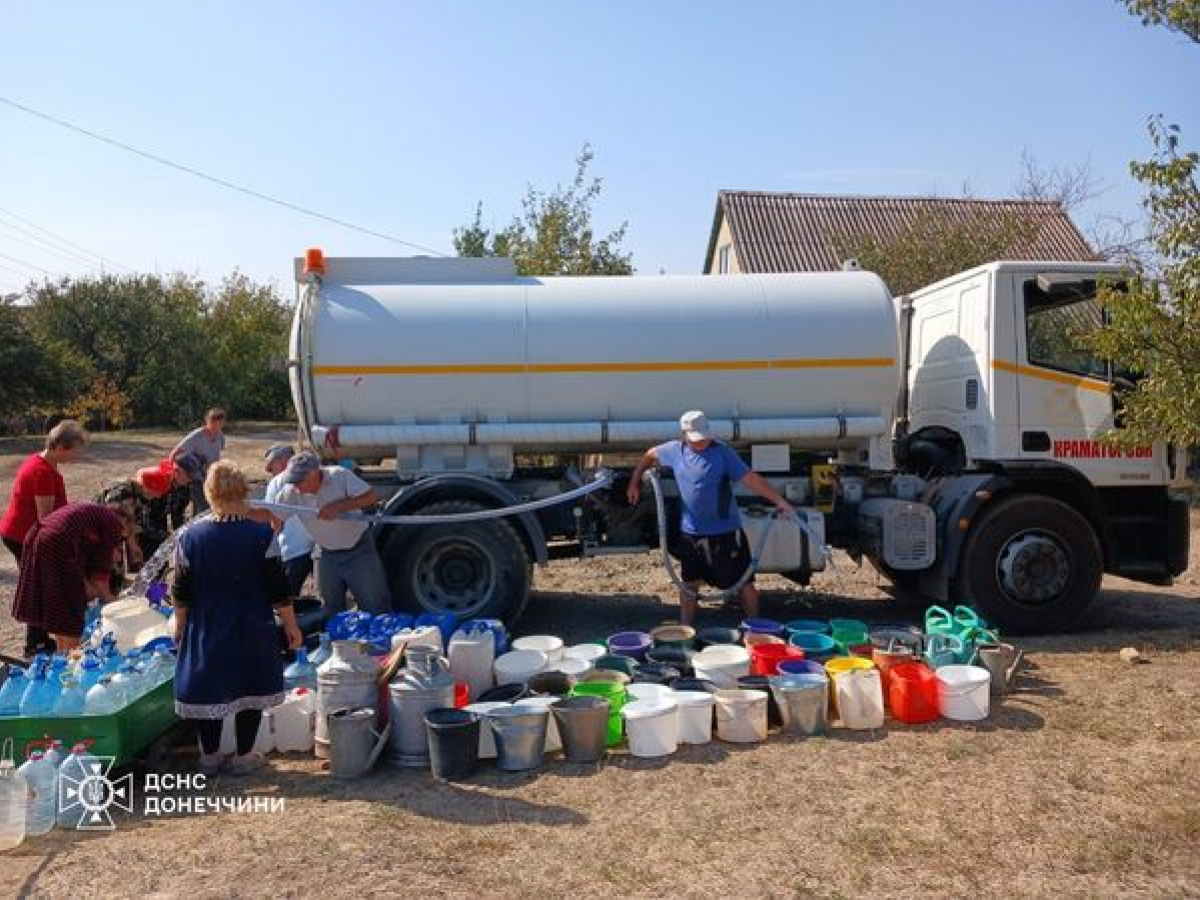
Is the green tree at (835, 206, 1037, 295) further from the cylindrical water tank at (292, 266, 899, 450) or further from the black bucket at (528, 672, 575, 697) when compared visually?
the black bucket at (528, 672, 575, 697)

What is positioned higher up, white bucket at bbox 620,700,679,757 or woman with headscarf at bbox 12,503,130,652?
woman with headscarf at bbox 12,503,130,652

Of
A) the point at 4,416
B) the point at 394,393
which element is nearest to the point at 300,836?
the point at 394,393

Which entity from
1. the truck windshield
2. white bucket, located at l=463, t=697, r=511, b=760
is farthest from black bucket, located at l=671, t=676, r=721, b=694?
the truck windshield

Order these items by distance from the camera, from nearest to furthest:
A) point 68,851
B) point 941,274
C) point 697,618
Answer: point 68,851, point 697,618, point 941,274

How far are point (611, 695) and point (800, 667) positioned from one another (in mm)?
1138

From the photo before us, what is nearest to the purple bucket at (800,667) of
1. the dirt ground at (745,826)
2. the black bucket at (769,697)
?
the black bucket at (769,697)

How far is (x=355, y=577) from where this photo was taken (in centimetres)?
652

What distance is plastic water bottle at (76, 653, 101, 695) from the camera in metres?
4.64

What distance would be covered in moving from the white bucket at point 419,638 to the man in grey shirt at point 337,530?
93 cm

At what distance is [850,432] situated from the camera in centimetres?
733

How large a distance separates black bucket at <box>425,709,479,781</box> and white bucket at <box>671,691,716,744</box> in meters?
1.06

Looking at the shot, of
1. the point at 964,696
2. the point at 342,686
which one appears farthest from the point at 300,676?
the point at 964,696

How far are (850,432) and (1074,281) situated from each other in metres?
1.97

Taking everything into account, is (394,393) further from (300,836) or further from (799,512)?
(300,836)
